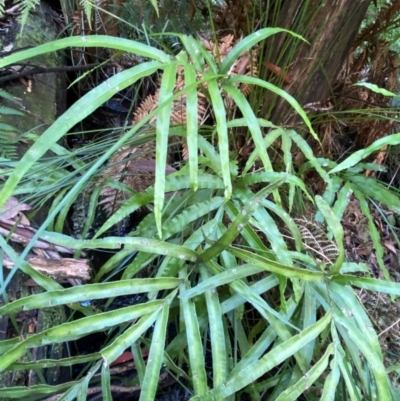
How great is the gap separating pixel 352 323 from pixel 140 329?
330 mm

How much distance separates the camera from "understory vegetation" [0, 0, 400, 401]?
0.54 metres

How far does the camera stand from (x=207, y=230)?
718 millimetres

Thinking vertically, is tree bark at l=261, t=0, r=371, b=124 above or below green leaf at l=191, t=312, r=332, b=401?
above

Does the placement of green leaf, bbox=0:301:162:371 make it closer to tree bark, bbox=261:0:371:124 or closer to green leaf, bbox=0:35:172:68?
green leaf, bbox=0:35:172:68

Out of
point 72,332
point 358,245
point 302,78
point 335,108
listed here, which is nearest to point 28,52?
point 72,332

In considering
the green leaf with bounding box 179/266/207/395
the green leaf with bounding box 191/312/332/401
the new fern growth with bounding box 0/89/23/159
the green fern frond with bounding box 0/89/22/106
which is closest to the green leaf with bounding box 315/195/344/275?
the green leaf with bounding box 191/312/332/401

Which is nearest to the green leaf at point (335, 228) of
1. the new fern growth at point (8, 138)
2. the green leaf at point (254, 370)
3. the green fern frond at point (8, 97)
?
the green leaf at point (254, 370)

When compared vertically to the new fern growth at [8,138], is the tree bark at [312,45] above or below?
above

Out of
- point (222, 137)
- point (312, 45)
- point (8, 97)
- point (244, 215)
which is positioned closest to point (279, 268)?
point (244, 215)

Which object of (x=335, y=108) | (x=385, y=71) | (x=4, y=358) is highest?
(x=385, y=71)

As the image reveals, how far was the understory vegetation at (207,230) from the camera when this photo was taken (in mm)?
544

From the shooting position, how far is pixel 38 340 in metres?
0.52

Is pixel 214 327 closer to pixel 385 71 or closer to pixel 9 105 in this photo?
pixel 9 105

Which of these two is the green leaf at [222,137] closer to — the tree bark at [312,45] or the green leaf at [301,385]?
the green leaf at [301,385]
